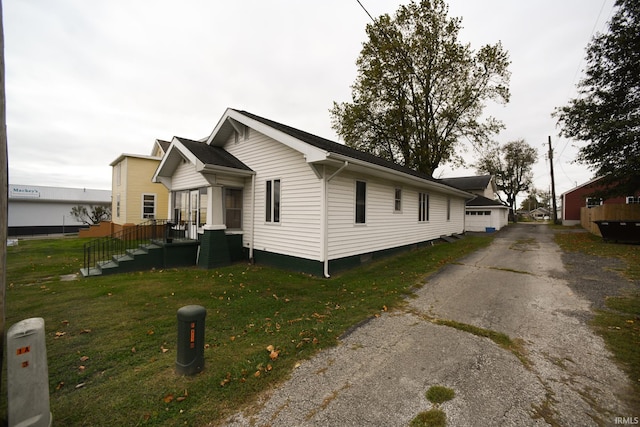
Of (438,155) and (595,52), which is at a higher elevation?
(595,52)

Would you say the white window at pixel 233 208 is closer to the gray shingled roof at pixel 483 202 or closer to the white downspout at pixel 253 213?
the white downspout at pixel 253 213

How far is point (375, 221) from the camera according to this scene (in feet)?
33.8

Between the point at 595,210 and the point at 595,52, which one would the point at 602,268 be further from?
the point at 595,210

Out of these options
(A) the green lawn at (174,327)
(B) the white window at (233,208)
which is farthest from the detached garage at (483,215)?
(B) the white window at (233,208)

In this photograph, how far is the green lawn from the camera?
2717 mm

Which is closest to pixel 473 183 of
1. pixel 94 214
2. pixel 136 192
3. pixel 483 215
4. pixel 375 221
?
pixel 483 215

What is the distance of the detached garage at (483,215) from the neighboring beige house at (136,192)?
95.8 feet

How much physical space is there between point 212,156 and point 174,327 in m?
6.83

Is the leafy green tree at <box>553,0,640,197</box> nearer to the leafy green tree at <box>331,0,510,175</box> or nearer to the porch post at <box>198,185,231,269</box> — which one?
the leafy green tree at <box>331,0,510,175</box>

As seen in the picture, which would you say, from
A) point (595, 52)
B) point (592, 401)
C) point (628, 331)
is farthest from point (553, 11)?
point (592, 401)

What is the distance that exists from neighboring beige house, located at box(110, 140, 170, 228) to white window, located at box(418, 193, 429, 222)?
1896 centimetres

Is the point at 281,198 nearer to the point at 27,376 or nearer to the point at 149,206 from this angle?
the point at 27,376

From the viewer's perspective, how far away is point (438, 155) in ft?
74.1

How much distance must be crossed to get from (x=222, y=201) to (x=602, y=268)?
43.5 feet
